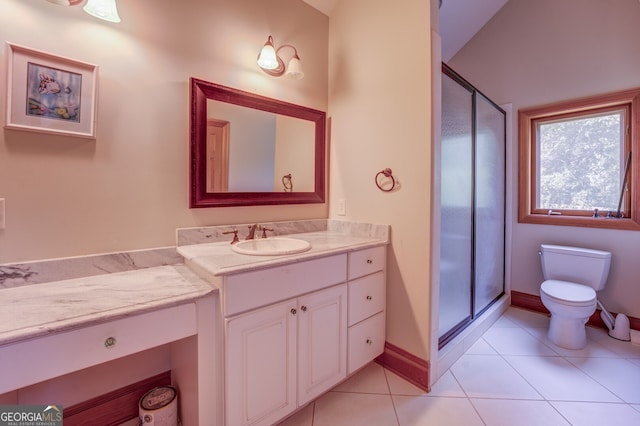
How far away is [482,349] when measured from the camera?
1954mm

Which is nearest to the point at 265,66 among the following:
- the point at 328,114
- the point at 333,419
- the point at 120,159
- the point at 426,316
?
the point at 328,114

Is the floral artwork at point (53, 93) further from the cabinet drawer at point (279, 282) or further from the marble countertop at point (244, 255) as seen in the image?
the cabinet drawer at point (279, 282)

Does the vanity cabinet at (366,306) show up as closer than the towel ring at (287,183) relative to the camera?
Yes

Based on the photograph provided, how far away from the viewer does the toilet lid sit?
1862 mm

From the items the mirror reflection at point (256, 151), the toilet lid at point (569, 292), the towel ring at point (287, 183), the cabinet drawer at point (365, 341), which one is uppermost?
the mirror reflection at point (256, 151)

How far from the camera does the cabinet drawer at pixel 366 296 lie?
1.52 meters

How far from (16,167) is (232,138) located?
0.91m

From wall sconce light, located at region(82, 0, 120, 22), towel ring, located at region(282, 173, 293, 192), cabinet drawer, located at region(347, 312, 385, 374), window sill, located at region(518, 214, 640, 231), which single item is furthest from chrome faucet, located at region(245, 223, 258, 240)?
window sill, located at region(518, 214, 640, 231)

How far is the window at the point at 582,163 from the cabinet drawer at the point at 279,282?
7.55ft

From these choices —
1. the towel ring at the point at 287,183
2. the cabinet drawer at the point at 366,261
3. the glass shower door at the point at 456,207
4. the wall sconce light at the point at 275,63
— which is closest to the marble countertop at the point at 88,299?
the cabinet drawer at the point at 366,261

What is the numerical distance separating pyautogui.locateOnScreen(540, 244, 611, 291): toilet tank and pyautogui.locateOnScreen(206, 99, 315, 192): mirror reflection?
85.0 inches

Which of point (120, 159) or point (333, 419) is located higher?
point (120, 159)

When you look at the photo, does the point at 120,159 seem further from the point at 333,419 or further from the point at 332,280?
the point at 333,419

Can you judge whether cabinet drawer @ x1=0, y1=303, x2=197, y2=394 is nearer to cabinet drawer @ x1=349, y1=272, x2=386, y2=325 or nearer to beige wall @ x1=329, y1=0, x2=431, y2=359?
cabinet drawer @ x1=349, y1=272, x2=386, y2=325
